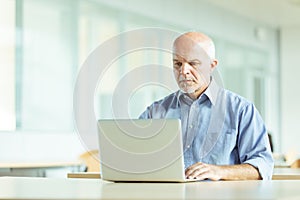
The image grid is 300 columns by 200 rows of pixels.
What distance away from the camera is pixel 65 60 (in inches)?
282

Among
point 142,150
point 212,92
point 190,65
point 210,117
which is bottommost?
point 142,150

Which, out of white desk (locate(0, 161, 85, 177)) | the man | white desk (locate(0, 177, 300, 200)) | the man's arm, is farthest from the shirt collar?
white desk (locate(0, 161, 85, 177))

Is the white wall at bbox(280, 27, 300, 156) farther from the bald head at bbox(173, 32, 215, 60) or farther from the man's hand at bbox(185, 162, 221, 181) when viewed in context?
the man's hand at bbox(185, 162, 221, 181)

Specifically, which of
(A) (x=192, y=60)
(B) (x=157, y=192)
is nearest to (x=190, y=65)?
(A) (x=192, y=60)

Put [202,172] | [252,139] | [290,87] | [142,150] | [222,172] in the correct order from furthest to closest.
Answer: [290,87] → [252,139] → [222,172] → [202,172] → [142,150]

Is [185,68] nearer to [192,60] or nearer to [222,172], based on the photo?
[192,60]

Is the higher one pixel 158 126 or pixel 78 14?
pixel 78 14

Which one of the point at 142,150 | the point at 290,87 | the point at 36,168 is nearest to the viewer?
the point at 142,150

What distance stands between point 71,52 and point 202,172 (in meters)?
5.04

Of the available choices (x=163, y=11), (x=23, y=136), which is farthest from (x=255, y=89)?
(x=23, y=136)

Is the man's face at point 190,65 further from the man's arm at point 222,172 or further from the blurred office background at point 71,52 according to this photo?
the blurred office background at point 71,52

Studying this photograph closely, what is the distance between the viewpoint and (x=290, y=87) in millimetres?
12492

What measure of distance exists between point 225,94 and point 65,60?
4.46 meters

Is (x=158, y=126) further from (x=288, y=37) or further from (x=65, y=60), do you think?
(x=288, y=37)
